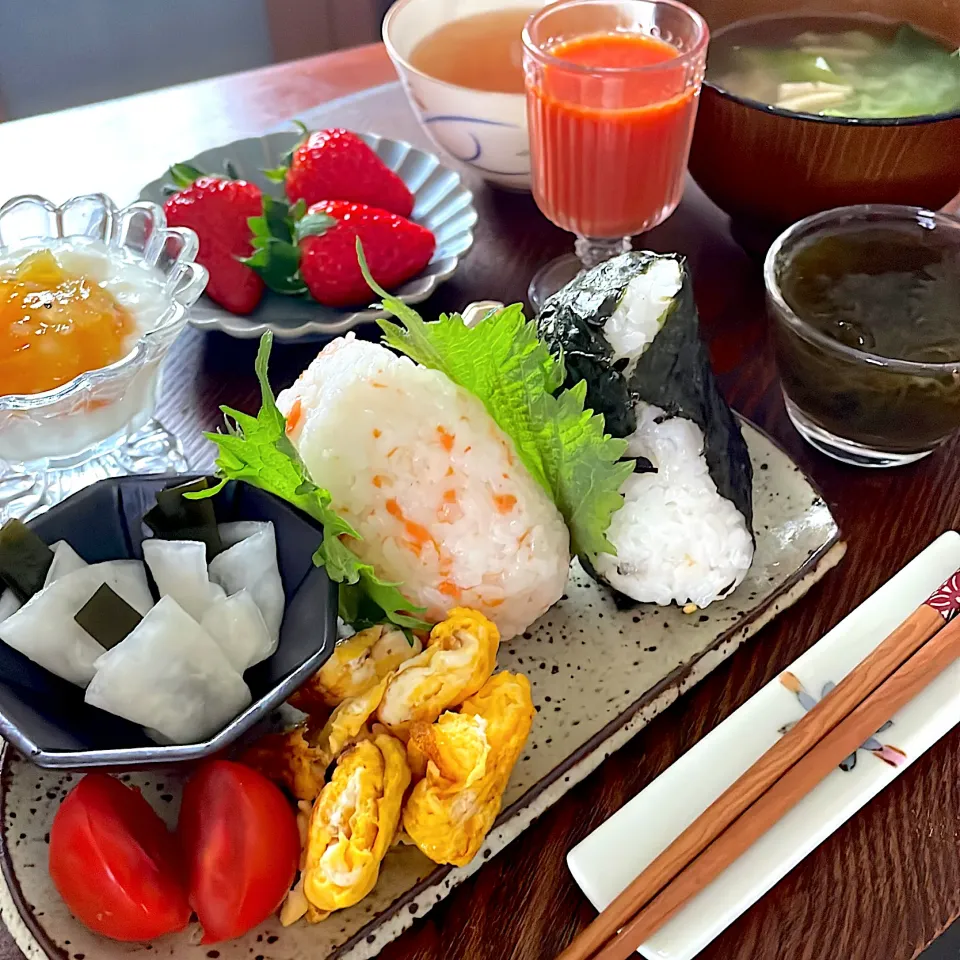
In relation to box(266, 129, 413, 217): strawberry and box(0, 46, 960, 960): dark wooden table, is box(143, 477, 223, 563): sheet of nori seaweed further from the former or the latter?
box(266, 129, 413, 217): strawberry

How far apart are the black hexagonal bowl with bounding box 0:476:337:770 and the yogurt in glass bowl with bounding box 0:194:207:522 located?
178 mm

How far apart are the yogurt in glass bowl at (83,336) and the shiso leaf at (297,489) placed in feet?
0.69

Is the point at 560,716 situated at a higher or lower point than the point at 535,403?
lower

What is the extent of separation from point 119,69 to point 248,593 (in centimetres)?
285

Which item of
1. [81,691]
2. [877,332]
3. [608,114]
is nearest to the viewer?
[81,691]

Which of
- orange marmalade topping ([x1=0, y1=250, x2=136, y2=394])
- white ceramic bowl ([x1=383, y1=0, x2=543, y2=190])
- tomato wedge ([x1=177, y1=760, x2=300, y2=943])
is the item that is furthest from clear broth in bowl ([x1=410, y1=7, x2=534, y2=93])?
tomato wedge ([x1=177, y1=760, x2=300, y2=943])

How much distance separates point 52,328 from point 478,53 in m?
0.77

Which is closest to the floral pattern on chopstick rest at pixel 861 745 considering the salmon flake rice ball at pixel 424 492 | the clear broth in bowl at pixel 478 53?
the salmon flake rice ball at pixel 424 492

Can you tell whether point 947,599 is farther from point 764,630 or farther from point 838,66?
point 838,66

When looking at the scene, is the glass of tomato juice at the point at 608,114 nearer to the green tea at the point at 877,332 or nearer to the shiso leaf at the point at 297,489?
the green tea at the point at 877,332

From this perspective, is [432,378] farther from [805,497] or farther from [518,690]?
[805,497]

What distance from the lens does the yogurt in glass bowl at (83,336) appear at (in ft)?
3.28

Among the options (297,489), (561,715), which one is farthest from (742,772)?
(297,489)

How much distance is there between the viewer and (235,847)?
0.70m
